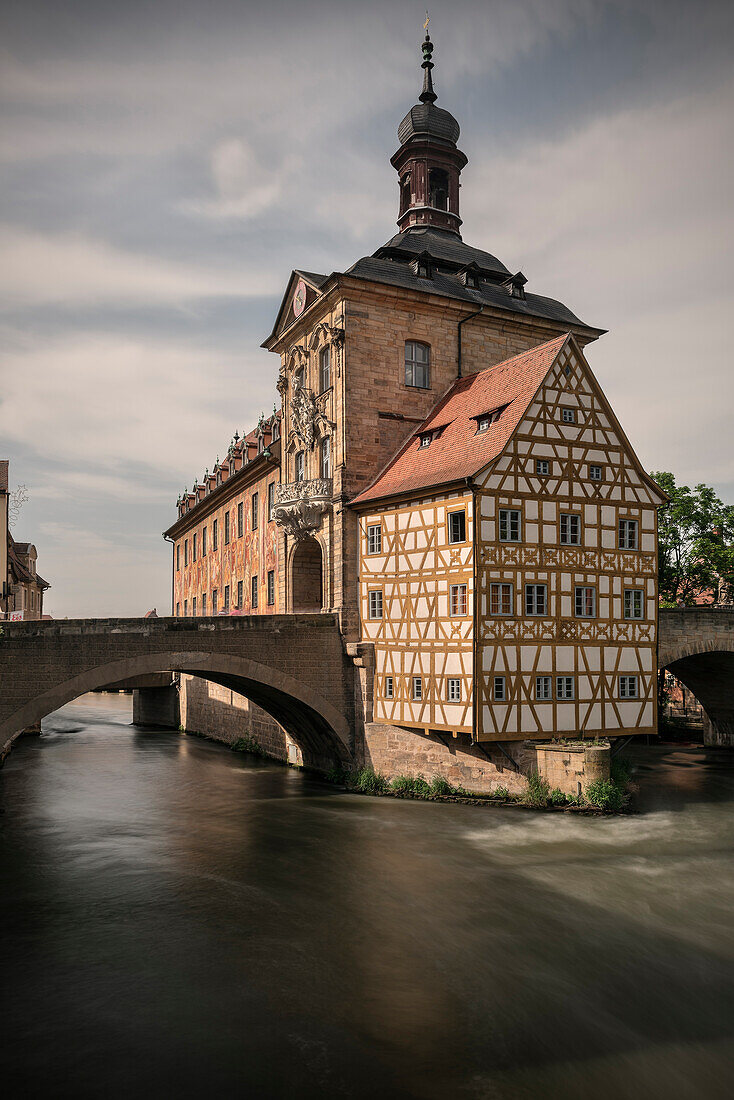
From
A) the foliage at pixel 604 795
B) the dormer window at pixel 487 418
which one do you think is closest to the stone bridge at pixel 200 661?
the dormer window at pixel 487 418

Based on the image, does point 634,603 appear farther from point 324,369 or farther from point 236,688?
point 236,688

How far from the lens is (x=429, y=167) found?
35.2 metres

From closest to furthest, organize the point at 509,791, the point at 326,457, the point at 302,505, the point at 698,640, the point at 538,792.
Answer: the point at 538,792 < the point at 509,791 < the point at 302,505 < the point at 326,457 < the point at 698,640

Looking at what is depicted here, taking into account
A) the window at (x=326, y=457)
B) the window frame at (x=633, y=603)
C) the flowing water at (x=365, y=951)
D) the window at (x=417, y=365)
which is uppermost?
the window at (x=417, y=365)

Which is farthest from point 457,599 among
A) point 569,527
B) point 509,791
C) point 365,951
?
point 365,951

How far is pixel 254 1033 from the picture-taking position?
38.2 ft

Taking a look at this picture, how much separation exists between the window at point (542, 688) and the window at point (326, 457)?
33.8 ft

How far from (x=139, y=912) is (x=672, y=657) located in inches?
847

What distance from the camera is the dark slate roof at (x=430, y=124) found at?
34750 millimetres

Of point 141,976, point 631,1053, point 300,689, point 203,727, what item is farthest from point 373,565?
point 203,727

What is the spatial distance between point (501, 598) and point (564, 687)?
3.14m

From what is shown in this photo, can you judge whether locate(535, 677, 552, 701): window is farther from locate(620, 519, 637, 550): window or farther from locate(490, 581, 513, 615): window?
locate(620, 519, 637, 550): window

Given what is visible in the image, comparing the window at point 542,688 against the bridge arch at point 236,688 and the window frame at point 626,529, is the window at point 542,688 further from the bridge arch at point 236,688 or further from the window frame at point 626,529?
the bridge arch at point 236,688

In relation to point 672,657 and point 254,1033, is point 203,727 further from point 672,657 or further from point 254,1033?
point 254,1033
